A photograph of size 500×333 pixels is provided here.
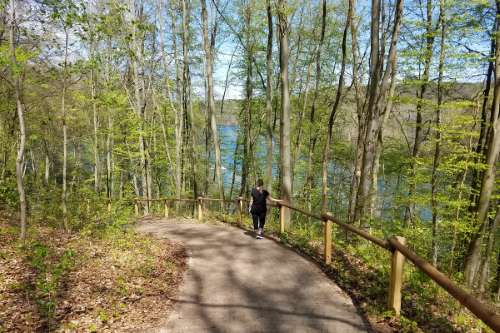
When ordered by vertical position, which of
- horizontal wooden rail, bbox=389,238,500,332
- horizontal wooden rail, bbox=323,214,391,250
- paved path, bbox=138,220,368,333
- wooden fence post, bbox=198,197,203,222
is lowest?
wooden fence post, bbox=198,197,203,222

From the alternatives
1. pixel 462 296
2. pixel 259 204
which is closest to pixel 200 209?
pixel 259 204

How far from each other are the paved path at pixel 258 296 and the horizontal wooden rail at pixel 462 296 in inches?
48.8

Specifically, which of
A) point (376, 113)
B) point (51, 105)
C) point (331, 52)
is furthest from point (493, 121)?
point (51, 105)

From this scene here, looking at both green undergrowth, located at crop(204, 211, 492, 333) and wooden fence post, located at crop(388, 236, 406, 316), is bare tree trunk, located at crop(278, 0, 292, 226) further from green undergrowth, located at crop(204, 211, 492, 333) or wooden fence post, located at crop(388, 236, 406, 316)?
wooden fence post, located at crop(388, 236, 406, 316)

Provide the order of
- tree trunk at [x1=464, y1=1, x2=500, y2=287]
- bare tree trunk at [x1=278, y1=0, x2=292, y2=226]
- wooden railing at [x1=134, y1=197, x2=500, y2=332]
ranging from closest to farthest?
wooden railing at [x1=134, y1=197, x2=500, y2=332] < tree trunk at [x1=464, y1=1, x2=500, y2=287] < bare tree trunk at [x1=278, y1=0, x2=292, y2=226]

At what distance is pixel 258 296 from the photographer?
596 cm

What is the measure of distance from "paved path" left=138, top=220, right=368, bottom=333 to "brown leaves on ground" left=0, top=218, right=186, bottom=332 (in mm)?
447

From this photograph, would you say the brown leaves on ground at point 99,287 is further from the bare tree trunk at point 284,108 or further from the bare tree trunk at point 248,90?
the bare tree trunk at point 248,90

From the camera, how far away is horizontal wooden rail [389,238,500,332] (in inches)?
113

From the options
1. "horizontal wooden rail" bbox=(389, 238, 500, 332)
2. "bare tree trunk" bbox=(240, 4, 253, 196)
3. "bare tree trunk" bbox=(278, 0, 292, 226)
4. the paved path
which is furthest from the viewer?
"bare tree trunk" bbox=(240, 4, 253, 196)

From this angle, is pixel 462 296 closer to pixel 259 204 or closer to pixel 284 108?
pixel 259 204

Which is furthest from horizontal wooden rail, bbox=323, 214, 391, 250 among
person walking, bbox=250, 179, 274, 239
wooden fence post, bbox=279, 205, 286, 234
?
person walking, bbox=250, 179, 274, 239

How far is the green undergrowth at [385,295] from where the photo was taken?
4.81 meters

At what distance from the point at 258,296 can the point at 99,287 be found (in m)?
3.03
